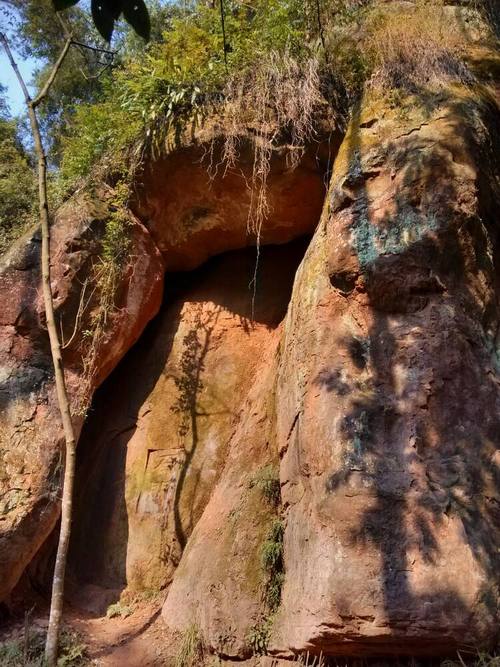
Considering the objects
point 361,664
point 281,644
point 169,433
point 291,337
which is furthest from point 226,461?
point 361,664

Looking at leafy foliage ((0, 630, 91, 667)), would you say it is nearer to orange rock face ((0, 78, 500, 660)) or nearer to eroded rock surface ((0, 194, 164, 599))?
eroded rock surface ((0, 194, 164, 599))

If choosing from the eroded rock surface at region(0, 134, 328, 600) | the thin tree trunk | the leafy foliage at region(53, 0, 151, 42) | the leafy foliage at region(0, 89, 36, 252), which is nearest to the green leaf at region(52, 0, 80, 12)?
the leafy foliage at region(53, 0, 151, 42)

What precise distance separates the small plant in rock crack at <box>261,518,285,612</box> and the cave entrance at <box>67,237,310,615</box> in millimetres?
1453

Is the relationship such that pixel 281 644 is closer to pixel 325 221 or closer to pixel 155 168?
pixel 325 221

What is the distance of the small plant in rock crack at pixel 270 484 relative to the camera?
5.17 m

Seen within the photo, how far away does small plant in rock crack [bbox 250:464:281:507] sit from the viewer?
5.17 meters

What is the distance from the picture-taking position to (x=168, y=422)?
668 cm

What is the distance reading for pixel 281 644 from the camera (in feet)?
13.9

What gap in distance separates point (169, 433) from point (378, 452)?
301cm

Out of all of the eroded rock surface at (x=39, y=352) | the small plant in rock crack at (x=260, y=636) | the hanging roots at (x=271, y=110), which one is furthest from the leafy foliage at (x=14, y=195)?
the small plant in rock crack at (x=260, y=636)

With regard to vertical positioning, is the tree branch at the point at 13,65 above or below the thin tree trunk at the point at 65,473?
above

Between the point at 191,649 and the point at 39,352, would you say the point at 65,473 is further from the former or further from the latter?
the point at 191,649

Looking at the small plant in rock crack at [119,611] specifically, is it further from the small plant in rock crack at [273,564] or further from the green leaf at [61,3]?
the green leaf at [61,3]

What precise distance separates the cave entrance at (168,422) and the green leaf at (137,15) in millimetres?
5026
